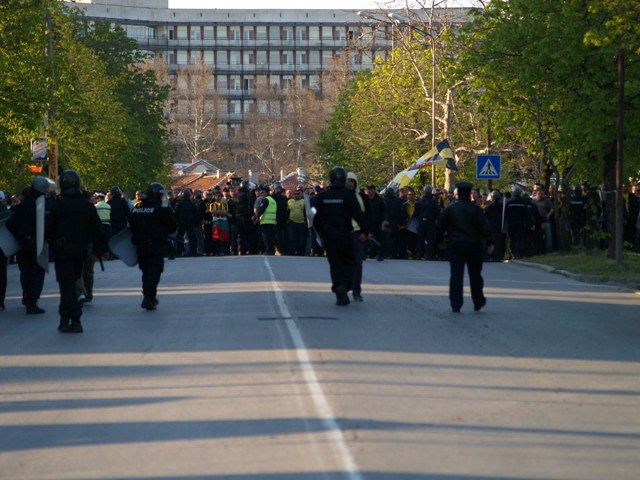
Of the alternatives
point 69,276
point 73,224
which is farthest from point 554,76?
point 69,276

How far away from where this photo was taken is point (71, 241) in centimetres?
1529

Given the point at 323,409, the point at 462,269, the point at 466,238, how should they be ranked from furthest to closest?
1. the point at 466,238
2. the point at 462,269
3. the point at 323,409

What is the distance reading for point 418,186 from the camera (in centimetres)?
6147

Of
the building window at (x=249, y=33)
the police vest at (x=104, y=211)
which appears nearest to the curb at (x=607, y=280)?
the police vest at (x=104, y=211)

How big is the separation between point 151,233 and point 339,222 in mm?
2618

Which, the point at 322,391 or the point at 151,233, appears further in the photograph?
the point at 151,233

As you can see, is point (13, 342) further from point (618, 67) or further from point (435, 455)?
point (618, 67)

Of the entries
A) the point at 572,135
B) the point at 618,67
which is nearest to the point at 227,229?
the point at 572,135

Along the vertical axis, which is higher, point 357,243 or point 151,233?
point 151,233

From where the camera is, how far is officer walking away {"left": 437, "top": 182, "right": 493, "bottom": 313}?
1686 centimetres

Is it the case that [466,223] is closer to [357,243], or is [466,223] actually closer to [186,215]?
[357,243]

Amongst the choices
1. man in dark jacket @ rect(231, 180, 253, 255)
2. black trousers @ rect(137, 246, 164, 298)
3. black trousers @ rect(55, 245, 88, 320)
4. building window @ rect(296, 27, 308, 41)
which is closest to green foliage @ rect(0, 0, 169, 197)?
man in dark jacket @ rect(231, 180, 253, 255)

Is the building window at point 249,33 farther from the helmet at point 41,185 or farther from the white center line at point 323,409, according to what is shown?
the white center line at point 323,409

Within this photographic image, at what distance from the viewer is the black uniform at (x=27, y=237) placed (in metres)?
18.2
